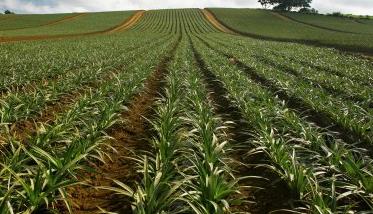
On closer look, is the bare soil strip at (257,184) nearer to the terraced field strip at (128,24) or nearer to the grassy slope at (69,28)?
the grassy slope at (69,28)

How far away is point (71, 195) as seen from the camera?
18.4 ft

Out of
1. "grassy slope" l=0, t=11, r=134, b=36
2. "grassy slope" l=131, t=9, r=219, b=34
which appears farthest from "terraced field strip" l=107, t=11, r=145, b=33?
"grassy slope" l=0, t=11, r=134, b=36

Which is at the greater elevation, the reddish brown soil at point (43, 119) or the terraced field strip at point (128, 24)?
the reddish brown soil at point (43, 119)

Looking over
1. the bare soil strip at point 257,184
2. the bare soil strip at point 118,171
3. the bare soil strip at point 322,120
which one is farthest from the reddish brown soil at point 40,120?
the bare soil strip at point 322,120

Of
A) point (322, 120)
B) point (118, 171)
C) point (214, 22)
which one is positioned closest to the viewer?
point (118, 171)

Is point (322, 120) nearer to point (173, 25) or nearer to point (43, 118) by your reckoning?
point (43, 118)

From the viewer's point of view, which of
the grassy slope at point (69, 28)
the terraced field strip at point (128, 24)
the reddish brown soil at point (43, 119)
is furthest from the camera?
the terraced field strip at point (128, 24)

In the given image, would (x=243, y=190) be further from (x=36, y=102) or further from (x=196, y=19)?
(x=196, y=19)

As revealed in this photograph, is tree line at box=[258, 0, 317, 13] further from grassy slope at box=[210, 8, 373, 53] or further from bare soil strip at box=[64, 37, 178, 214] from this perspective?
bare soil strip at box=[64, 37, 178, 214]

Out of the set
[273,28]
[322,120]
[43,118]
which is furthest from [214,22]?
[43,118]

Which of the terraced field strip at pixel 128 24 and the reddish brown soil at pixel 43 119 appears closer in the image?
the reddish brown soil at pixel 43 119

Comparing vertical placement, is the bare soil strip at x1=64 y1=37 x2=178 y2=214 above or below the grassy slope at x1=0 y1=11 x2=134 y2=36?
above

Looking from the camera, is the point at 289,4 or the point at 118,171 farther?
the point at 289,4

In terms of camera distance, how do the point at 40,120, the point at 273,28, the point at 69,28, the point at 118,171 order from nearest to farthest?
the point at 118,171 < the point at 40,120 < the point at 69,28 < the point at 273,28
